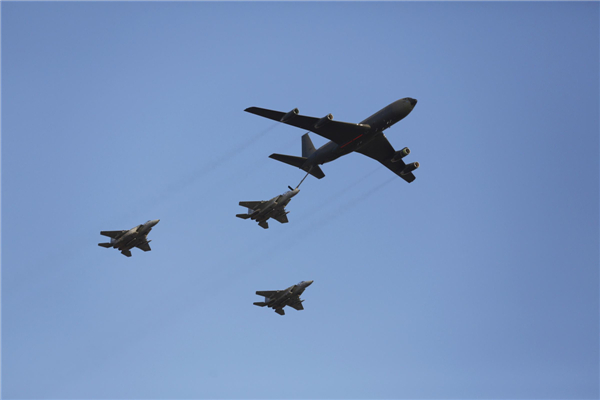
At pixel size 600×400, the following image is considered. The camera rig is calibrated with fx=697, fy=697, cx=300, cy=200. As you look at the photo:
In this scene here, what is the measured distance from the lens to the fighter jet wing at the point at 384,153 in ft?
271

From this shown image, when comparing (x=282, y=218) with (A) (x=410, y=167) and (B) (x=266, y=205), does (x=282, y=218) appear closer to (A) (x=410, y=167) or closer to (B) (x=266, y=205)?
(B) (x=266, y=205)

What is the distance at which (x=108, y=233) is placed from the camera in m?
76.6

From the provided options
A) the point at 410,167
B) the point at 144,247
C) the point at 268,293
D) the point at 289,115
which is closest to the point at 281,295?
the point at 268,293

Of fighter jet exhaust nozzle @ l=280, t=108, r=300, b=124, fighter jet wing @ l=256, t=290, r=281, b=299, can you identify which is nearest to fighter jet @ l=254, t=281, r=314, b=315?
fighter jet wing @ l=256, t=290, r=281, b=299

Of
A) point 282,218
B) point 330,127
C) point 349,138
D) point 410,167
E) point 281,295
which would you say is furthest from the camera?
point 410,167

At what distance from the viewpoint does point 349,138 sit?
250 feet

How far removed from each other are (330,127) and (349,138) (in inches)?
105

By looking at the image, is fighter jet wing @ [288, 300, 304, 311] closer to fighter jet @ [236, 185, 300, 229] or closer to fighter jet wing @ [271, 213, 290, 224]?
fighter jet wing @ [271, 213, 290, 224]

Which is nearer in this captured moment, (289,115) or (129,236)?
(289,115)

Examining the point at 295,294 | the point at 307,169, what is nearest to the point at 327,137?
the point at 307,169

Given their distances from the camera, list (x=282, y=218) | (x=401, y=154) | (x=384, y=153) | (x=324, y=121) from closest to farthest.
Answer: (x=324, y=121) < (x=282, y=218) < (x=401, y=154) < (x=384, y=153)

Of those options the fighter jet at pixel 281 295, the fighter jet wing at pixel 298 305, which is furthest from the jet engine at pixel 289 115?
the fighter jet wing at pixel 298 305

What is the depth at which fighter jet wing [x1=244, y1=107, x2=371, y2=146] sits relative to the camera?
237 feet

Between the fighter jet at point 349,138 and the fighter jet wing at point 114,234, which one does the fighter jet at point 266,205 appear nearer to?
the fighter jet at point 349,138
